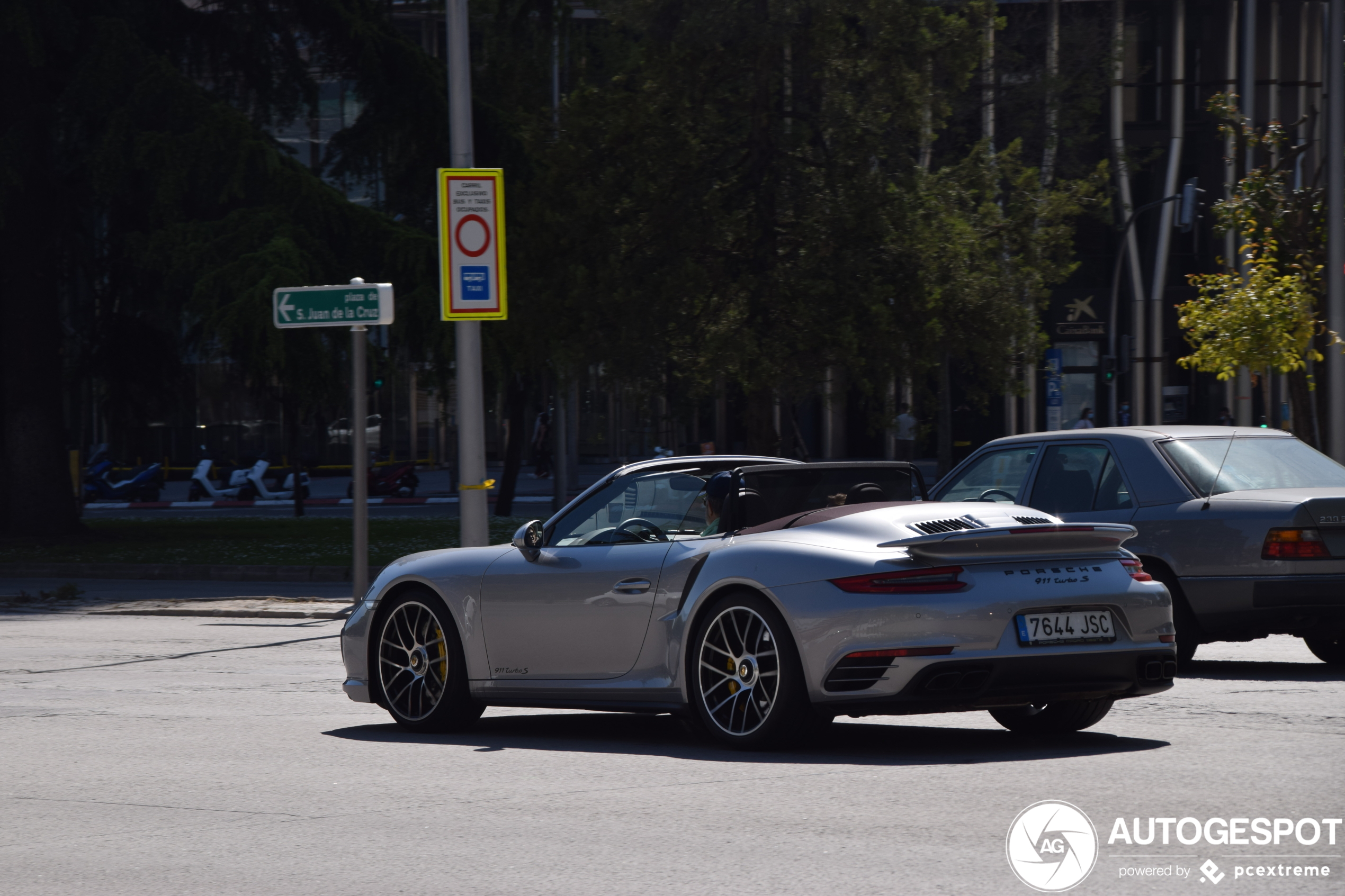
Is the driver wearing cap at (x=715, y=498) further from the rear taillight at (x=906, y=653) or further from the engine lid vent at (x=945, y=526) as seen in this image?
the rear taillight at (x=906, y=653)

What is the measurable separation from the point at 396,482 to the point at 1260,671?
Answer: 3485 centimetres

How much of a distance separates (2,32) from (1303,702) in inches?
793

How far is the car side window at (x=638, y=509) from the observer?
838cm

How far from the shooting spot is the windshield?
10922mm

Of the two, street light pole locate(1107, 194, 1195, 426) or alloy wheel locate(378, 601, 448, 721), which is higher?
street light pole locate(1107, 194, 1195, 426)

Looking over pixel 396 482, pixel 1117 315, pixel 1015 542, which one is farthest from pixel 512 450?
pixel 1117 315

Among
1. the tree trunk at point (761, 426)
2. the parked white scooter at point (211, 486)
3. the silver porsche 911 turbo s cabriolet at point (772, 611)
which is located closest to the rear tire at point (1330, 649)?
the silver porsche 911 turbo s cabriolet at point (772, 611)

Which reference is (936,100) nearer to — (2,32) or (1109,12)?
(2,32)

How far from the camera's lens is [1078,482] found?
11.4m

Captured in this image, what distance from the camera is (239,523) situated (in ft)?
106

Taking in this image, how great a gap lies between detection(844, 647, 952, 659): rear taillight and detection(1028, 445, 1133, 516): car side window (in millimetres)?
4308

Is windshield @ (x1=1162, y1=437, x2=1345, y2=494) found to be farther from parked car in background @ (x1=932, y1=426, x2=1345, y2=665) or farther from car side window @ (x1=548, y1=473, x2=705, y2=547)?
car side window @ (x1=548, y1=473, x2=705, y2=547)

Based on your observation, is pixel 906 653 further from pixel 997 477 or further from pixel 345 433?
pixel 345 433

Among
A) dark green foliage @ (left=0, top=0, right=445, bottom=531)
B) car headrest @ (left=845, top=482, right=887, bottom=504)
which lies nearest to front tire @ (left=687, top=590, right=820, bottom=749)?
car headrest @ (left=845, top=482, right=887, bottom=504)
